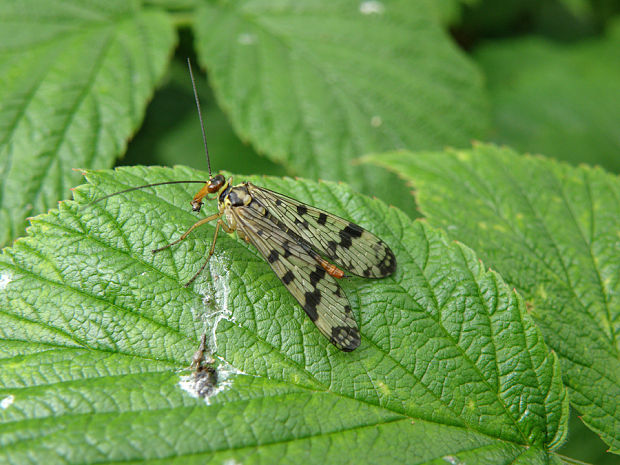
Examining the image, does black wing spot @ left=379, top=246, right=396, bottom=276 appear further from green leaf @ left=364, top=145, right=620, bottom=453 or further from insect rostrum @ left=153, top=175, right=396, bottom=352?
green leaf @ left=364, top=145, right=620, bottom=453

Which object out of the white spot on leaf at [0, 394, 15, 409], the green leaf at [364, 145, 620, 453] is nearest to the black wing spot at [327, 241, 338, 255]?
the green leaf at [364, 145, 620, 453]

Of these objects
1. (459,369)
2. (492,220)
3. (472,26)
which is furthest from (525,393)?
(472,26)

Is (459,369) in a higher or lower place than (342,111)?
lower

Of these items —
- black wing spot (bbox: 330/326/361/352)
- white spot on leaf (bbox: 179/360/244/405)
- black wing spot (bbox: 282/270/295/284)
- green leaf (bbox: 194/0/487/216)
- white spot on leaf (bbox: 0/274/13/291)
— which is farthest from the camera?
green leaf (bbox: 194/0/487/216)

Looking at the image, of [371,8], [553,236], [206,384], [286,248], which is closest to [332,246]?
[286,248]

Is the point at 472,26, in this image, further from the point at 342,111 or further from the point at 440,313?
the point at 440,313

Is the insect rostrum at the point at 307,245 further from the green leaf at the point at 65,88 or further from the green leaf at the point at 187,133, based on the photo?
the green leaf at the point at 187,133
